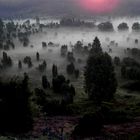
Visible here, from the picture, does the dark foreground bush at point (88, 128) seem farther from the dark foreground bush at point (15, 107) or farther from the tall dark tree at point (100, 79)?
the tall dark tree at point (100, 79)

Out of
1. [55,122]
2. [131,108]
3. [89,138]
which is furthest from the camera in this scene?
[131,108]

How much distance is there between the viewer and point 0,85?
7025cm

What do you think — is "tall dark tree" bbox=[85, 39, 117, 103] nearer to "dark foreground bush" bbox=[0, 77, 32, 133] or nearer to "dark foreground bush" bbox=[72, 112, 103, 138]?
"dark foreground bush" bbox=[72, 112, 103, 138]

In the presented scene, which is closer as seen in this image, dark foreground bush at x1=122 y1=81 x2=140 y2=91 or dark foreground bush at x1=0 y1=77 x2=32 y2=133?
dark foreground bush at x1=0 y1=77 x2=32 y2=133

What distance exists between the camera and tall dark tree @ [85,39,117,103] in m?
126

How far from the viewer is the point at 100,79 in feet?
410

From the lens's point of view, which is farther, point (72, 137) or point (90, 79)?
point (90, 79)

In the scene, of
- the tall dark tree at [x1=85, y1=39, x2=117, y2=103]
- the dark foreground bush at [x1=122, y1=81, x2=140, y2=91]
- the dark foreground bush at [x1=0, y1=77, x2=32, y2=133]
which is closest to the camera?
the dark foreground bush at [x1=0, y1=77, x2=32, y2=133]

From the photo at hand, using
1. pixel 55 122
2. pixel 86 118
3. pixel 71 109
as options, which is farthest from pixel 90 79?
pixel 86 118

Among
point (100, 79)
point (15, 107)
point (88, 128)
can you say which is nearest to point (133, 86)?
point (100, 79)

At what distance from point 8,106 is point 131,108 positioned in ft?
183

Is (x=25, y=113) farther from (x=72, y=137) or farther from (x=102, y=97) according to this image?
(x=102, y=97)

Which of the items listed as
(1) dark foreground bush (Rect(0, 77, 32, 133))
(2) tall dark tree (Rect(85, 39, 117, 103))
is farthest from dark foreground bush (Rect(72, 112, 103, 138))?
(2) tall dark tree (Rect(85, 39, 117, 103))

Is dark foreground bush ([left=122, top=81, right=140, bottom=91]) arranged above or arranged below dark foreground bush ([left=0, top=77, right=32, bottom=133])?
below
